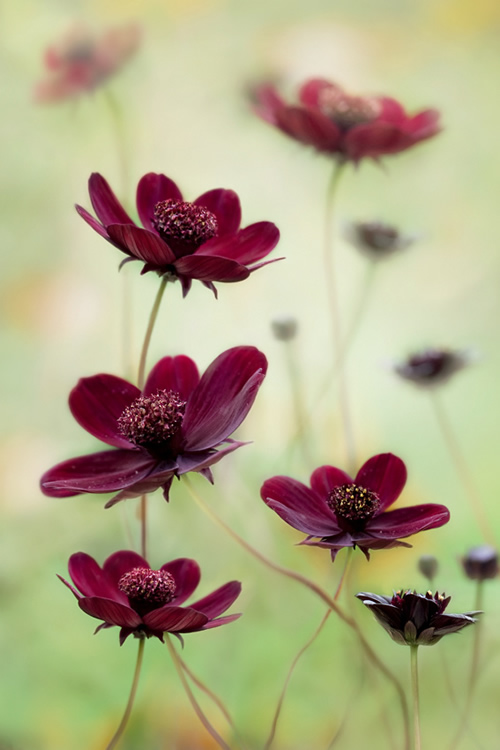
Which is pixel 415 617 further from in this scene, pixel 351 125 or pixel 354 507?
pixel 351 125

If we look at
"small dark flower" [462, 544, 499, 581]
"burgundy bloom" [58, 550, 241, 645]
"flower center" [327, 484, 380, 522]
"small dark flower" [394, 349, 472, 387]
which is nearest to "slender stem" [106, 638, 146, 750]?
"burgundy bloom" [58, 550, 241, 645]

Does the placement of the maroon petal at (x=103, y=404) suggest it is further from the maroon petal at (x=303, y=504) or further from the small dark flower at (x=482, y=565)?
the small dark flower at (x=482, y=565)

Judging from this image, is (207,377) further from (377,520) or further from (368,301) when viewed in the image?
(368,301)

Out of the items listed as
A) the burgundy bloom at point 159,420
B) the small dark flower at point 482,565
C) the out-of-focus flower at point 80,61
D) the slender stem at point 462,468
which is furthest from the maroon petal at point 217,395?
the out-of-focus flower at point 80,61

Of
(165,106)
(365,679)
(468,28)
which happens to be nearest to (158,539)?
(365,679)

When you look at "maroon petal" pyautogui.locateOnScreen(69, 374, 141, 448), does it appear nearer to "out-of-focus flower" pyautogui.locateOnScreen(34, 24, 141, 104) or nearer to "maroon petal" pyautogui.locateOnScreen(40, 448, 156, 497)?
"maroon petal" pyautogui.locateOnScreen(40, 448, 156, 497)

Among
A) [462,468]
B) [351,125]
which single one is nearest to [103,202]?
[351,125]
